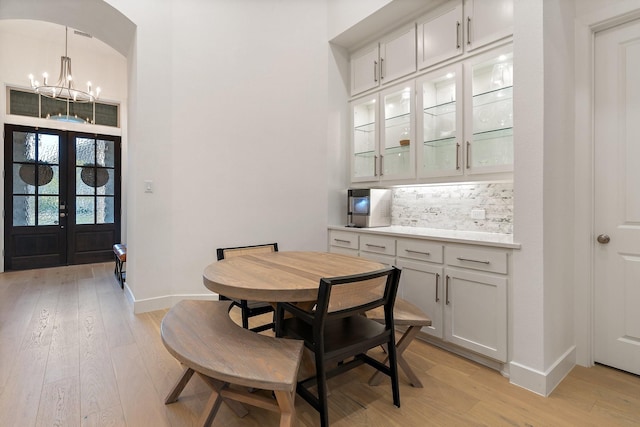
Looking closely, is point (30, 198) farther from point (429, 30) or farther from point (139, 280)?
point (429, 30)

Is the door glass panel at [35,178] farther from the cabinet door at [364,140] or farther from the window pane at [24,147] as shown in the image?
the cabinet door at [364,140]

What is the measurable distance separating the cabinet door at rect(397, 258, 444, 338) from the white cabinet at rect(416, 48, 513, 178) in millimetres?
847

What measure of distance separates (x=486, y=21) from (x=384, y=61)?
3.54ft

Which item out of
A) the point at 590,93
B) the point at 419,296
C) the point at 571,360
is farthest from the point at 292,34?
the point at 571,360

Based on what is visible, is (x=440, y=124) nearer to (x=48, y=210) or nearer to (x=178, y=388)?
(x=178, y=388)

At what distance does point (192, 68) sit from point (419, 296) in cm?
312

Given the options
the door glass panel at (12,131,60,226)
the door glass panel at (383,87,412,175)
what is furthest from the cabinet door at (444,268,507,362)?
the door glass panel at (12,131,60,226)

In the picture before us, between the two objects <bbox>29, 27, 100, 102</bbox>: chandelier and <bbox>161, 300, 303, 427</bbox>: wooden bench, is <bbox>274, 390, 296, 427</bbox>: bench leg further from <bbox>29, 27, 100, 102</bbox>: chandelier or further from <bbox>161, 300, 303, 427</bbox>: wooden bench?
<bbox>29, 27, 100, 102</bbox>: chandelier

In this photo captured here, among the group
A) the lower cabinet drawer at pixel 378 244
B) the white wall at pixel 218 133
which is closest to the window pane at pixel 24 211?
the white wall at pixel 218 133

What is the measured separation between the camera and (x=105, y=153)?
5758 mm

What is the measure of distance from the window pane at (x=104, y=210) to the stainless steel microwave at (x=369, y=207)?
15.5ft

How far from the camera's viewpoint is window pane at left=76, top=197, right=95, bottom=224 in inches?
218

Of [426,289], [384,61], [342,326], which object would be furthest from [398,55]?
[342,326]

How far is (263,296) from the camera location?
150cm
